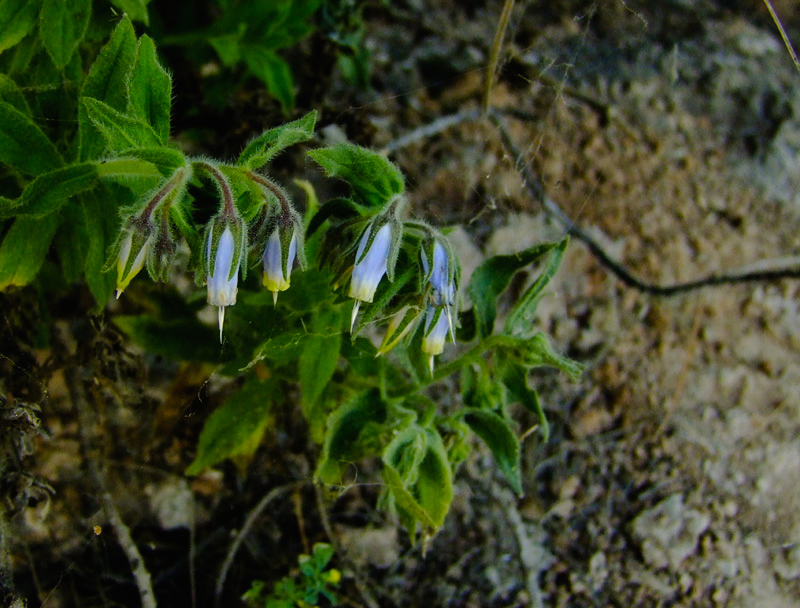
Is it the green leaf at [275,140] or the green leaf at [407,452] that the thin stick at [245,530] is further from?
the green leaf at [275,140]

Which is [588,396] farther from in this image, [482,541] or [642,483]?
[482,541]

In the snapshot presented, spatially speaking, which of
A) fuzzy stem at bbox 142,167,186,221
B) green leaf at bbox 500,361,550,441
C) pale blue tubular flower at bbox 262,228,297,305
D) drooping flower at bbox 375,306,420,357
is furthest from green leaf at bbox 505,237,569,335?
fuzzy stem at bbox 142,167,186,221

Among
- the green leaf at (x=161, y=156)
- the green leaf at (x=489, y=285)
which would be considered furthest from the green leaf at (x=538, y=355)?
the green leaf at (x=161, y=156)

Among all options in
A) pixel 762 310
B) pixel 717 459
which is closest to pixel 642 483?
pixel 717 459

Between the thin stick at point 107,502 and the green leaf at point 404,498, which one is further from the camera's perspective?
the thin stick at point 107,502

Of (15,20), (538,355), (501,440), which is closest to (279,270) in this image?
(538,355)
